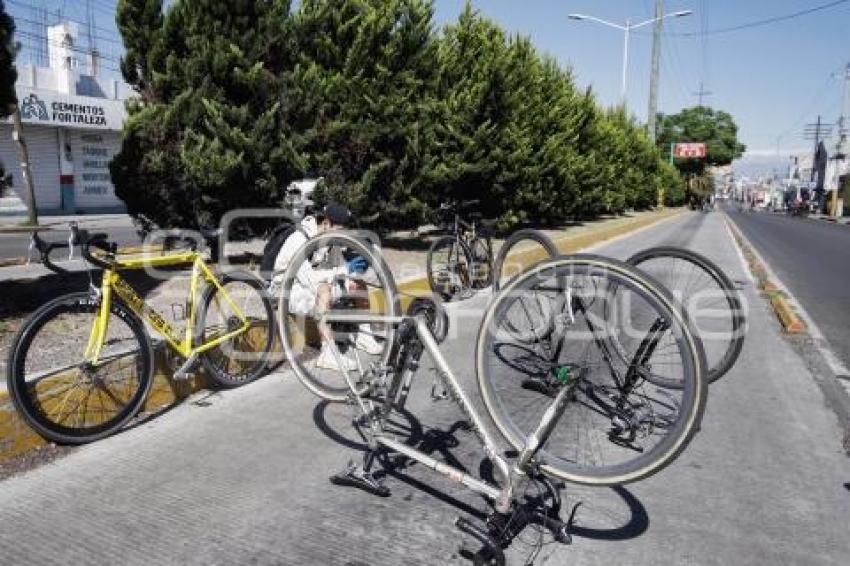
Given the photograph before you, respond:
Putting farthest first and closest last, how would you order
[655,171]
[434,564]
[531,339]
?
1. [655,171]
2. [531,339]
3. [434,564]

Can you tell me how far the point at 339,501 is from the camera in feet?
10.4

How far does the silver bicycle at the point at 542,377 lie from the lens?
261 centimetres

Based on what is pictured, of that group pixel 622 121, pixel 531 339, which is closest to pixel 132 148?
pixel 531 339

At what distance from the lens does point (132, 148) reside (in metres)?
8.72

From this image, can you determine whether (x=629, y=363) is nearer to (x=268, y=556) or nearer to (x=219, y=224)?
(x=268, y=556)

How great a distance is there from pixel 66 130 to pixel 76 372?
1240 inches

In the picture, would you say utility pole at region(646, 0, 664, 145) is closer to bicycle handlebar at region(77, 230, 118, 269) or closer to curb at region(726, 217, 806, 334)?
curb at region(726, 217, 806, 334)

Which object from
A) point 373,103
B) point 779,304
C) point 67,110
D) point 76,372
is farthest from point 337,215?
point 67,110

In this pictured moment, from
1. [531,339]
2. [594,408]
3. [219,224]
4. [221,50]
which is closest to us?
[594,408]

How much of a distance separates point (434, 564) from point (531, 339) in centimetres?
198

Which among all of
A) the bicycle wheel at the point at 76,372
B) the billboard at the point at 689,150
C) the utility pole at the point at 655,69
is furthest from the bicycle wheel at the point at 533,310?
the billboard at the point at 689,150

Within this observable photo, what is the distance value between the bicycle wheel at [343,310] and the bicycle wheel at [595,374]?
0.69m

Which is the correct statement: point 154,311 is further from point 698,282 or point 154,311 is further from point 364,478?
point 698,282

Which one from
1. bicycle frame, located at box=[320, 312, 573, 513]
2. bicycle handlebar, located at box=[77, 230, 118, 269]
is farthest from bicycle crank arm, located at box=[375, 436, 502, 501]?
bicycle handlebar, located at box=[77, 230, 118, 269]
